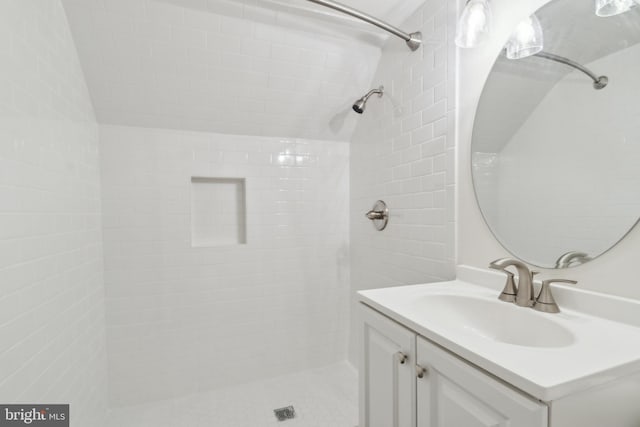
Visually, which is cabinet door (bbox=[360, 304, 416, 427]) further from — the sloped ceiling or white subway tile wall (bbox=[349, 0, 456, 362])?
the sloped ceiling

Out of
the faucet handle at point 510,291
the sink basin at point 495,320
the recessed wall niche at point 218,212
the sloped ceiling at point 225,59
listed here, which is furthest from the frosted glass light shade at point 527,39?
the recessed wall niche at point 218,212

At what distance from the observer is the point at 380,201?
1868 mm

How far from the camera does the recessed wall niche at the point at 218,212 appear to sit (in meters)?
2.05

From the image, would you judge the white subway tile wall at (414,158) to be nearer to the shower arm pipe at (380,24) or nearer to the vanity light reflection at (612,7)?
the shower arm pipe at (380,24)

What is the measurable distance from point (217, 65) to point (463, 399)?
185cm

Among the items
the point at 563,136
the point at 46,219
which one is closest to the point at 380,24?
the point at 563,136

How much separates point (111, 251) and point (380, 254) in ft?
5.51

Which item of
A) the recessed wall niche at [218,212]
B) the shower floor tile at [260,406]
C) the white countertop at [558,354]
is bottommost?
the shower floor tile at [260,406]

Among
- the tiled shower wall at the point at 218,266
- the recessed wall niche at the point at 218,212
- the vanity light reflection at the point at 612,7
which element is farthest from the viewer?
the recessed wall niche at the point at 218,212

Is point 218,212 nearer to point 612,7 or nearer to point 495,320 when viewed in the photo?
point 495,320

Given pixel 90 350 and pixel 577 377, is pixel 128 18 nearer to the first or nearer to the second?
pixel 90 350

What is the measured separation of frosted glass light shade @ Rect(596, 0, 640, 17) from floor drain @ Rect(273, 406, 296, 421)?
2239mm

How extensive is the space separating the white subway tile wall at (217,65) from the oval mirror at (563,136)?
98 cm

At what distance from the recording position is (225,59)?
165 centimetres
